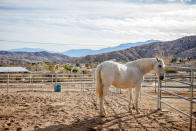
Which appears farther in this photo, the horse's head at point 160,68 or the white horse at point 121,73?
the horse's head at point 160,68

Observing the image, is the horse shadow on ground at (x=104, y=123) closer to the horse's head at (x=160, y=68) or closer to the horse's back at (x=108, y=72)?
the horse's back at (x=108, y=72)

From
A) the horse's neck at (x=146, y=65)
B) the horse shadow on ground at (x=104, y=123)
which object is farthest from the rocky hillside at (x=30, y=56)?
the horse shadow on ground at (x=104, y=123)

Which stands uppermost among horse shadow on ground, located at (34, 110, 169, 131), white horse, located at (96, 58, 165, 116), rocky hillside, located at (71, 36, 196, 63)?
rocky hillside, located at (71, 36, 196, 63)

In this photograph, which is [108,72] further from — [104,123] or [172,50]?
[172,50]

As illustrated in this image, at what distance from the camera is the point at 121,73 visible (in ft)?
16.3

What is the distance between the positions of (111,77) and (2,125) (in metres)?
2.86

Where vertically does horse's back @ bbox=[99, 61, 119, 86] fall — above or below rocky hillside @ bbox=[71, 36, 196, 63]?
below

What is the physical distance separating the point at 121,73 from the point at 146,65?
1.15 meters

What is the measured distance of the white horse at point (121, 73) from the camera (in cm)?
482

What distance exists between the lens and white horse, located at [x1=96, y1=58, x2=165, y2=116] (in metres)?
4.82

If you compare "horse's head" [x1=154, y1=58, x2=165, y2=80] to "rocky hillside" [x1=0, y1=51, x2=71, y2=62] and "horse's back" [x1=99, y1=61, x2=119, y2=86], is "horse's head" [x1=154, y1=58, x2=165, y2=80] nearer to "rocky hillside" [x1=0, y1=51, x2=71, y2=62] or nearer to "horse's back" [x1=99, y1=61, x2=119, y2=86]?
"horse's back" [x1=99, y1=61, x2=119, y2=86]

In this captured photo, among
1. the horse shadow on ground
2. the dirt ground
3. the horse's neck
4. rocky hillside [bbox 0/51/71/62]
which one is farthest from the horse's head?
rocky hillside [bbox 0/51/71/62]

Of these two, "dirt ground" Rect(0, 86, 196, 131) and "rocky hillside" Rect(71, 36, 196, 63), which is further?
"rocky hillside" Rect(71, 36, 196, 63)

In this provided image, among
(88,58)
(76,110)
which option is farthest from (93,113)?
(88,58)
